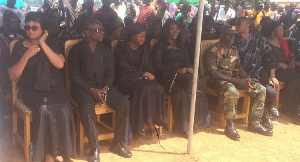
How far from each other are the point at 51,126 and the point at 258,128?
3352 mm

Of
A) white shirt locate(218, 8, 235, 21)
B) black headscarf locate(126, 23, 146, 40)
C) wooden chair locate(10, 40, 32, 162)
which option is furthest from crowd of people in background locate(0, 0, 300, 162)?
white shirt locate(218, 8, 235, 21)

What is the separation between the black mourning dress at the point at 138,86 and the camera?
482 cm

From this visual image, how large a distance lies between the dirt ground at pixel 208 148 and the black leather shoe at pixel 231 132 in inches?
3.1

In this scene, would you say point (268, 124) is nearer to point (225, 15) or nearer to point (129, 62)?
point (129, 62)

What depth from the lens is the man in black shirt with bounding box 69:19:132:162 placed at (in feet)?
14.7

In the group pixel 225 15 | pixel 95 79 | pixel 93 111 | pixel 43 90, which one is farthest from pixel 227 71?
pixel 225 15

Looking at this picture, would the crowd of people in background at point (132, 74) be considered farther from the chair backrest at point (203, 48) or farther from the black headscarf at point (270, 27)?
the chair backrest at point (203, 48)

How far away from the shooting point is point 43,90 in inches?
166

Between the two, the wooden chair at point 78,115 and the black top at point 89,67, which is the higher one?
the black top at point 89,67

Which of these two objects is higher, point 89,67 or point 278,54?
point 278,54

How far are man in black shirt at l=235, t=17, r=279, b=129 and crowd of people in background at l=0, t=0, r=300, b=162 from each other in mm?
18

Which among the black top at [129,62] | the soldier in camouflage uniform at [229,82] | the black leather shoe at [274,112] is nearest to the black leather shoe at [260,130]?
the soldier in camouflage uniform at [229,82]

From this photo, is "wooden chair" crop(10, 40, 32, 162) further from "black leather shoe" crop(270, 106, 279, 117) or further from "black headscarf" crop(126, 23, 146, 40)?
"black leather shoe" crop(270, 106, 279, 117)

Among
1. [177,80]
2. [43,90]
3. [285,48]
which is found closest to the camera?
[43,90]
